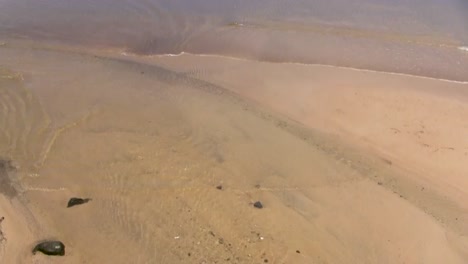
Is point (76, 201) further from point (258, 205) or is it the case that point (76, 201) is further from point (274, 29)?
point (274, 29)

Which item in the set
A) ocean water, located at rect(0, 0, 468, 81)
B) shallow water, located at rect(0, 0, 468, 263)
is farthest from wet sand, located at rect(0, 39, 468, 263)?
ocean water, located at rect(0, 0, 468, 81)

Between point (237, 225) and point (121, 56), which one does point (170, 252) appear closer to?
point (237, 225)

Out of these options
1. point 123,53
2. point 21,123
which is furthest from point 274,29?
point 21,123

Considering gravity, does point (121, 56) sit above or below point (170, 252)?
above

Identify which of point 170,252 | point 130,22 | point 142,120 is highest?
point 130,22

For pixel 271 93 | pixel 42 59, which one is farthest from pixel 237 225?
pixel 42 59

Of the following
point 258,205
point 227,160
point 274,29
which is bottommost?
point 258,205

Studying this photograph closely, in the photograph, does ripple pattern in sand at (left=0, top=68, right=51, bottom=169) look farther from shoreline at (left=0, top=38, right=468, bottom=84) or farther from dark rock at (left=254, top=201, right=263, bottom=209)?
dark rock at (left=254, top=201, right=263, bottom=209)
